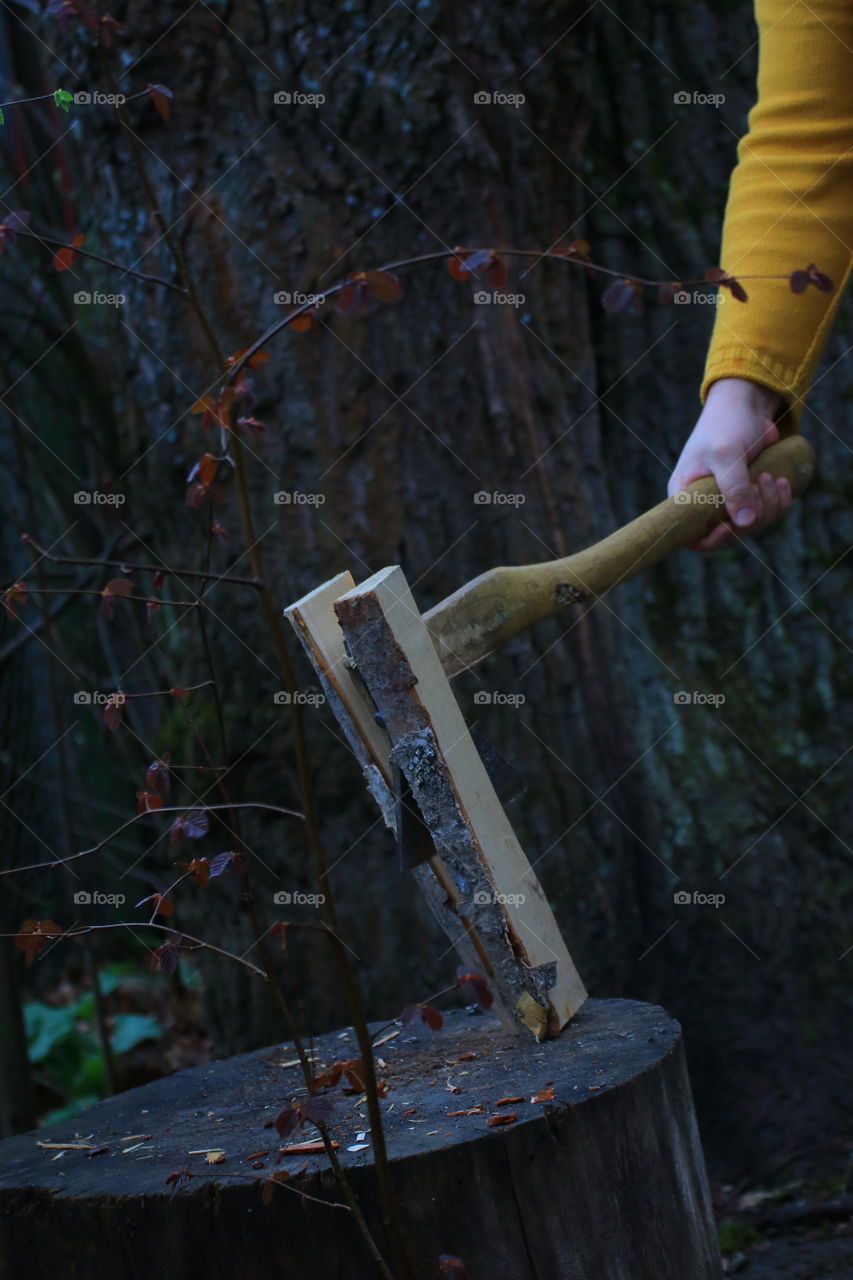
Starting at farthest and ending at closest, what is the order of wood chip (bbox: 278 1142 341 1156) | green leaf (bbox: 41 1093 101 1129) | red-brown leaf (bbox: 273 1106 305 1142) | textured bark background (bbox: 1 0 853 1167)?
green leaf (bbox: 41 1093 101 1129) < textured bark background (bbox: 1 0 853 1167) < wood chip (bbox: 278 1142 341 1156) < red-brown leaf (bbox: 273 1106 305 1142)

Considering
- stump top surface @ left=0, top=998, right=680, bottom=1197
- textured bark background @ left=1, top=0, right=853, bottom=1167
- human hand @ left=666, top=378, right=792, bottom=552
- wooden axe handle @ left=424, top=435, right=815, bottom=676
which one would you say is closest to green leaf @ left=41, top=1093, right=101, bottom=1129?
textured bark background @ left=1, top=0, right=853, bottom=1167

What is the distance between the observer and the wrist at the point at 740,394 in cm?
213

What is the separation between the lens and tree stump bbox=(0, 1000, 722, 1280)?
1604 mm

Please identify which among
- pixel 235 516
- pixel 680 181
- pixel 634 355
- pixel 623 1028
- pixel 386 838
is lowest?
pixel 623 1028

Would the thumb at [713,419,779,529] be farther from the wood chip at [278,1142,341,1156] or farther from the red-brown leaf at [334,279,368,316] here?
the wood chip at [278,1142,341,1156]

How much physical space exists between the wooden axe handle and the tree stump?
2.14ft

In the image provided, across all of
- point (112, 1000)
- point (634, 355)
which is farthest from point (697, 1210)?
point (112, 1000)

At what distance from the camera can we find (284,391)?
301cm

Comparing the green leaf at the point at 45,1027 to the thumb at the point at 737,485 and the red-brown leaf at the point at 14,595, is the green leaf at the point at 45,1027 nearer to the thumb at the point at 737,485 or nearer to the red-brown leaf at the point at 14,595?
the red-brown leaf at the point at 14,595

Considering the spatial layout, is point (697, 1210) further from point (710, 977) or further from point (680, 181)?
point (680, 181)

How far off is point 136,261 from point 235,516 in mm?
707

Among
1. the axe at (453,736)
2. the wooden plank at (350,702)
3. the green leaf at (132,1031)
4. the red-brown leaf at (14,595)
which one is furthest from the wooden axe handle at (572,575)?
the green leaf at (132,1031)

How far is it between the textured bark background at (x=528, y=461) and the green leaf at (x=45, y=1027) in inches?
51.6

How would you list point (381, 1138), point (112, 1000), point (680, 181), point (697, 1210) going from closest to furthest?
1. point (381, 1138)
2. point (697, 1210)
3. point (680, 181)
4. point (112, 1000)
